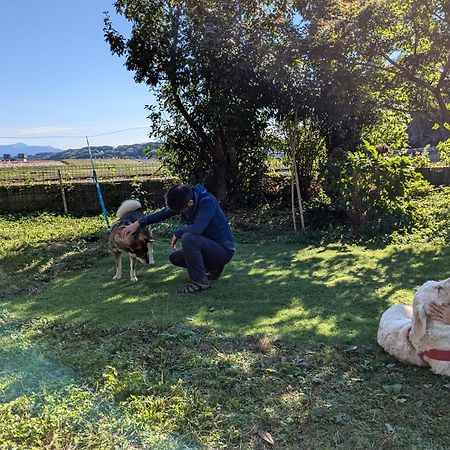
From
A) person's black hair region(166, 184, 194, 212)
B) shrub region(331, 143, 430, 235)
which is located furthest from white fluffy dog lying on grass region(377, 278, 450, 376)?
shrub region(331, 143, 430, 235)

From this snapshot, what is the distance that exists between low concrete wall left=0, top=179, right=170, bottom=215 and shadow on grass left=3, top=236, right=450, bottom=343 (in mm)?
4746

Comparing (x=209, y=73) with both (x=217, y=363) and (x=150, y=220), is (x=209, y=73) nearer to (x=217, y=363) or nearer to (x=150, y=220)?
(x=150, y=220)

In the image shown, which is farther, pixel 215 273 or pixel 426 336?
pixel 215 273

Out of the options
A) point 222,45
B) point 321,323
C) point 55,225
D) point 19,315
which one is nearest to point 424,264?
point 321,323

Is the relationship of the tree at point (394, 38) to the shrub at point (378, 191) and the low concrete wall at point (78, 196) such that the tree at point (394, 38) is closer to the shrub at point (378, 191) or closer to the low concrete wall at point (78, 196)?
the shrub at point (378, 191)

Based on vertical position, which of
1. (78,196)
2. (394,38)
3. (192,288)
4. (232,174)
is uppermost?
(394,38)

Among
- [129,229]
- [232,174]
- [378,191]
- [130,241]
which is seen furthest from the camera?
[232,174]

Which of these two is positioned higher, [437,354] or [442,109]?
[442,109]

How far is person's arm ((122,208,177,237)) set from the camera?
4.87 meters

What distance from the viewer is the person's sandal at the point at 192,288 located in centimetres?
485

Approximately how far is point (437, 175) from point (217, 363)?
10.7 metres

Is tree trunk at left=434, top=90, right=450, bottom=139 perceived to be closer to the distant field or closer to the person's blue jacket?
the person's blue jacket

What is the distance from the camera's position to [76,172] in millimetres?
11609

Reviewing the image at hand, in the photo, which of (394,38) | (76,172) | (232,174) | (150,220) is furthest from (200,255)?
(76,172)
